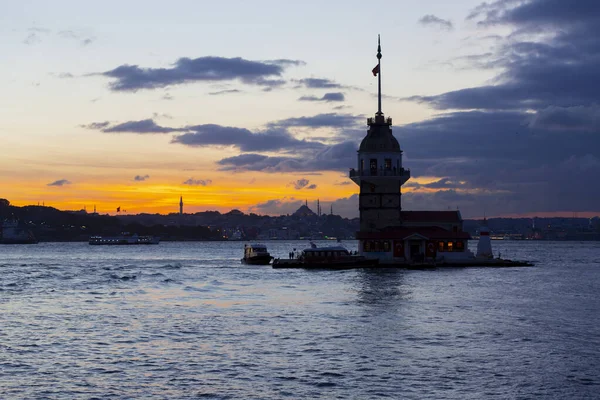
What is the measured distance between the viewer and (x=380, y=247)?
10369 cm

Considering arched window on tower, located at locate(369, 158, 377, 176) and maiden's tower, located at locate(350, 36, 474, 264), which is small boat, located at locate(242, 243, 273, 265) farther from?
arched window on tower, located at locate(369, 158, 377, 176)

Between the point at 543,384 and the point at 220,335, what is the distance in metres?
18.8

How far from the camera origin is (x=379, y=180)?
364 ft

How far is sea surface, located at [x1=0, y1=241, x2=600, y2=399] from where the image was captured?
29.3 m

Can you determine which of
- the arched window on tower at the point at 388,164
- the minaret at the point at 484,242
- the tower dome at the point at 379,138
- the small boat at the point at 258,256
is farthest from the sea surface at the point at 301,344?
the small boat at the point at 258,256

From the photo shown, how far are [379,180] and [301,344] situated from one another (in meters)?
73.4

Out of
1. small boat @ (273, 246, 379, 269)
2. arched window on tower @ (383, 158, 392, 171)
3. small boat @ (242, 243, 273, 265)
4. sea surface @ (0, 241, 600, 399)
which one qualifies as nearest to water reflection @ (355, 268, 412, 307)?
sea surface @ (0, 241, 600, 399)

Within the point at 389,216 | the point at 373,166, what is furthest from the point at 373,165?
the point at 389,216

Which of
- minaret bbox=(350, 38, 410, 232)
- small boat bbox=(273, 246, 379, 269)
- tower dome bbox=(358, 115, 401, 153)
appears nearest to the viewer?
small boat bbox=(273, 246, 379, 269)

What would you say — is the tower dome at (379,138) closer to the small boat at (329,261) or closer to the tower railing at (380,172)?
the tower railing at (380,172)

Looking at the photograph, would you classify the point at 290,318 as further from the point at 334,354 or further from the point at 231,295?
the point at 231,295

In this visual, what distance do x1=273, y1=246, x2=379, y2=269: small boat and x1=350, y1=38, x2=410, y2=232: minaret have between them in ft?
18.5

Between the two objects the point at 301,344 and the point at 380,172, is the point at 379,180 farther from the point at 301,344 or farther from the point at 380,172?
the point at 301,344

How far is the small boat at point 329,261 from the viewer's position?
10251cm
